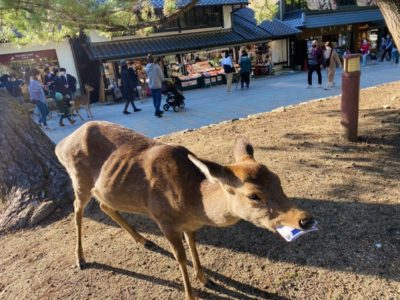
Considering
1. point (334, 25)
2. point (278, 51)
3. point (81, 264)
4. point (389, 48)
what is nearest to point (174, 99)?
point (81, 264)

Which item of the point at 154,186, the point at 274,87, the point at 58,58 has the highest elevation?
the point at 58,58

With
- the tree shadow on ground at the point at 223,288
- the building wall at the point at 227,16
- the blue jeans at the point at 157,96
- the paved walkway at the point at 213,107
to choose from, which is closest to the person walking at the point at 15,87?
the paved walkway at the point at 213,107

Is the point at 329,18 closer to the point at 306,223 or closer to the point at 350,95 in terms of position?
the point at 350,95

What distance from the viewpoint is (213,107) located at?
1248cm

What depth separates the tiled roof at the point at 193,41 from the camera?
55.4 ft

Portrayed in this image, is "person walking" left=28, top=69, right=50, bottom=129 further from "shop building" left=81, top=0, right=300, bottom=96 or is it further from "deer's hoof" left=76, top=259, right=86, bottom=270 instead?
"deer's hoof" left=76, top=259, right=86, bottom=270

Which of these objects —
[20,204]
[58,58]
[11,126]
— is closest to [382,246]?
[20,204]

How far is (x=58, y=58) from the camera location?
16.3 metres

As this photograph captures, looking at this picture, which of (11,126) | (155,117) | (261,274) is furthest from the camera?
(155,117)

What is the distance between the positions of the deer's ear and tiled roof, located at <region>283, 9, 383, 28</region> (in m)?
21.8

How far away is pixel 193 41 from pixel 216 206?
17918 mm

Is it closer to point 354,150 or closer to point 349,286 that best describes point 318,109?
point 354,150

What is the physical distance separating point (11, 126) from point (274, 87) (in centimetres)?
1299

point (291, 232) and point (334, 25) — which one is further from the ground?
point (334, 25)
